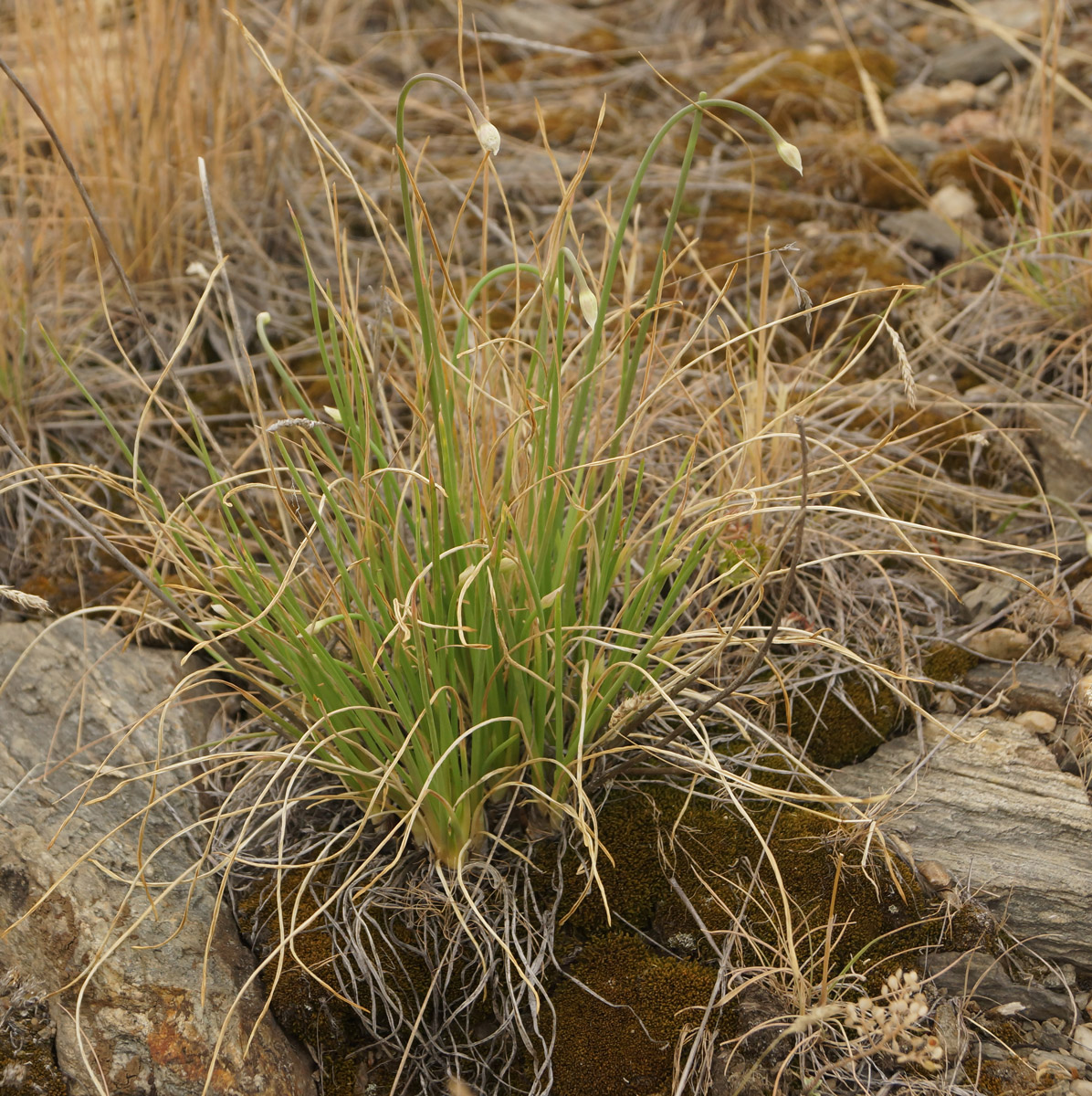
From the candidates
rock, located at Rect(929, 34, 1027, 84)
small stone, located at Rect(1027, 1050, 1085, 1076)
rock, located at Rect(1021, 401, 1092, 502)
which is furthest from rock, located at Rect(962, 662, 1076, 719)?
rock, located at Rect(929, 34, 1027, 84)

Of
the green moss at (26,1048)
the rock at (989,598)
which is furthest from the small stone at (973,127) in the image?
the green moss at (26,1048)

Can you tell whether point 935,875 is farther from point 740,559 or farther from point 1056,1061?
point 740,559

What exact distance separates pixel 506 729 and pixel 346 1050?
19.9 inches

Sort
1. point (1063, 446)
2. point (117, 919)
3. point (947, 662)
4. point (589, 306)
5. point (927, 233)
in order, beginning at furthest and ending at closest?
1. point (927, 233)
2. point (1063, 446)
3. point (947, 662)
4. point (117, 919)
5. point (589, 306)

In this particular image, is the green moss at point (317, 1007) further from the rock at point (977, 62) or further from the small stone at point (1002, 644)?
the rock at point (977, 62)

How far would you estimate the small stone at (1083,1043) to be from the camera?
1.36 meters

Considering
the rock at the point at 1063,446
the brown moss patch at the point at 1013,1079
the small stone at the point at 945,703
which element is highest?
the rock at the point at 1063,446

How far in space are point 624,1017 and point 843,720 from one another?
0.62 m

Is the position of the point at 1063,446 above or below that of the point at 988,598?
above

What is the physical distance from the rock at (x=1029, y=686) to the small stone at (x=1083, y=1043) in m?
0.50

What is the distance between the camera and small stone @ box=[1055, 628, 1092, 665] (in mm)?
1725

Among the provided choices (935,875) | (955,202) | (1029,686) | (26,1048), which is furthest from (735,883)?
(955,202)

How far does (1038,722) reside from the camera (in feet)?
5.49

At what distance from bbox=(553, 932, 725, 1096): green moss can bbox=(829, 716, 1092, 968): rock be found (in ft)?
1.39
